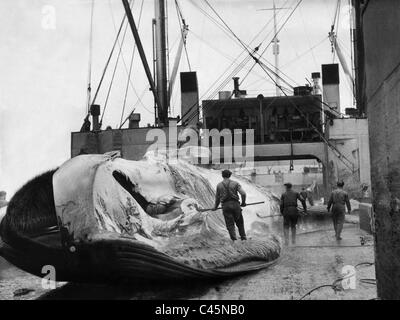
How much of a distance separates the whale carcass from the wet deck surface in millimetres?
199

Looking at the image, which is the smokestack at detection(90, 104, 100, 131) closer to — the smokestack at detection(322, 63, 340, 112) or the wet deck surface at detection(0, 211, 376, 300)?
the wet deck surface at detection(0, 211, 376, 300)

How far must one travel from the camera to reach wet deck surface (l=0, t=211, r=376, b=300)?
201 inches

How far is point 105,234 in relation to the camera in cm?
489

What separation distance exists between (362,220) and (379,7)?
22.0 feet

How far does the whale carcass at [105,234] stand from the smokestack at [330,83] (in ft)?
43.2

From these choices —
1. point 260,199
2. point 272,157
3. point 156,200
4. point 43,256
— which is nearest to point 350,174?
point 272,157

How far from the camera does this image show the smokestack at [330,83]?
59.3ft

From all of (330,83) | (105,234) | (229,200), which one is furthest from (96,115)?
(105,234)

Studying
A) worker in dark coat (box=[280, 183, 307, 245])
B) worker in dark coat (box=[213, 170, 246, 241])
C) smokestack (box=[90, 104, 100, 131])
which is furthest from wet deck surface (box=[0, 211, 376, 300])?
smokestack (box=[90, 104, 100, 131])

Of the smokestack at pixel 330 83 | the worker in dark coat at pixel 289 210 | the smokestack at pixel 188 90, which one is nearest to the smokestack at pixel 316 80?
the smokestack at pixel 330 83

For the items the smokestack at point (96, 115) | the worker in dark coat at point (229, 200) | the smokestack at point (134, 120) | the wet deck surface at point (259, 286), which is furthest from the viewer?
the smokestack at point (134, 120)

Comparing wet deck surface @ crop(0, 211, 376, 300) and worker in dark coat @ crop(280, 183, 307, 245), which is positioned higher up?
worker in dark coat @ crop(280, 183, 307, 245)

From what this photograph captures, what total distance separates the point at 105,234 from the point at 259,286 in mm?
1911

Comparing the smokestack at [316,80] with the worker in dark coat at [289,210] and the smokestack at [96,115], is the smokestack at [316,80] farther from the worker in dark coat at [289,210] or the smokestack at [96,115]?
the worker in dark coat at [289,210]
